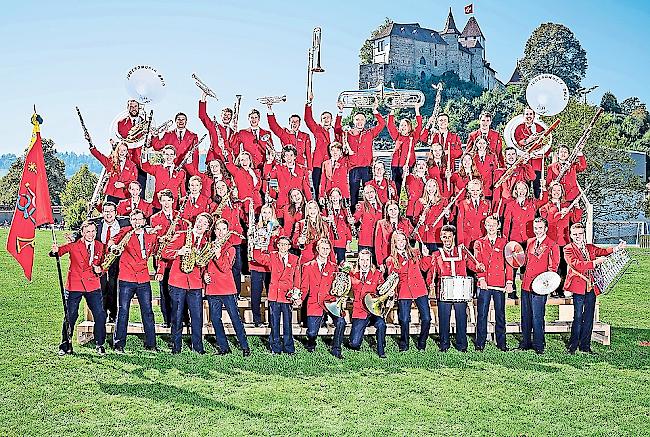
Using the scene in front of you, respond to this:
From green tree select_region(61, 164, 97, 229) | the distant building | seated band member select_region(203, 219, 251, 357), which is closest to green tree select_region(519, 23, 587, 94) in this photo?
the distant building

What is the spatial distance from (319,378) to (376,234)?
2.41 meters

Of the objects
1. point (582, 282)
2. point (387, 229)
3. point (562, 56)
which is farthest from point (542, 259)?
point (562, 56)

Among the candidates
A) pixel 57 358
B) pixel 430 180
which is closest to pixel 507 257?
pixel 430 180

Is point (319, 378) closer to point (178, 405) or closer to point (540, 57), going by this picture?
point (178, 405)

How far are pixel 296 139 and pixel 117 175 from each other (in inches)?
107

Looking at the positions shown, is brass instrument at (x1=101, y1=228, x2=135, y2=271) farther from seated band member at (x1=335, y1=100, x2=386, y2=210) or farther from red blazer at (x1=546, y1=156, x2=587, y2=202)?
red blazer at (x1=546, y1=156, x2=587, y2=202)

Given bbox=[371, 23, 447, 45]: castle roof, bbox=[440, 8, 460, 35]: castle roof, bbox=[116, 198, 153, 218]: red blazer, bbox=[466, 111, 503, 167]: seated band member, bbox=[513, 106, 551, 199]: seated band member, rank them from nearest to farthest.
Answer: bbox=[116, 198, 153, 218]: red blazer, bbox=[466, 111, 503, 167]: seated band member, bbox=[513, 106, 551, 199]: seated band member, bbox=[371, 23, 447, 45]: castle roof, bbox=[440, 8, 460, 35]: castle roof

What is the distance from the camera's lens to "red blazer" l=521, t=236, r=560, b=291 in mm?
9469

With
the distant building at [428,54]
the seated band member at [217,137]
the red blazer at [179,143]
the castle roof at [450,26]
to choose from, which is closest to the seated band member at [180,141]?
the red blazer at [179,143]

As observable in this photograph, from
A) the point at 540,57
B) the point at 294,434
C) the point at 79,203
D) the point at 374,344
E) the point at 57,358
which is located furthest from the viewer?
the point at 540,57

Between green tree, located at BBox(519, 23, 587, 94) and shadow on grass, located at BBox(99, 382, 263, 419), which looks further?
green tree, located at BBox(519, 23, 587, 94)

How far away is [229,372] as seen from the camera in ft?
28.0

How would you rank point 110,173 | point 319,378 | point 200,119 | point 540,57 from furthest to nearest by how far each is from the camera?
point 540,57 < point 200,119 < point 110,173 < point 319,378

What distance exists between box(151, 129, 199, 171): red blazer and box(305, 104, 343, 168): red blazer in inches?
69.5
